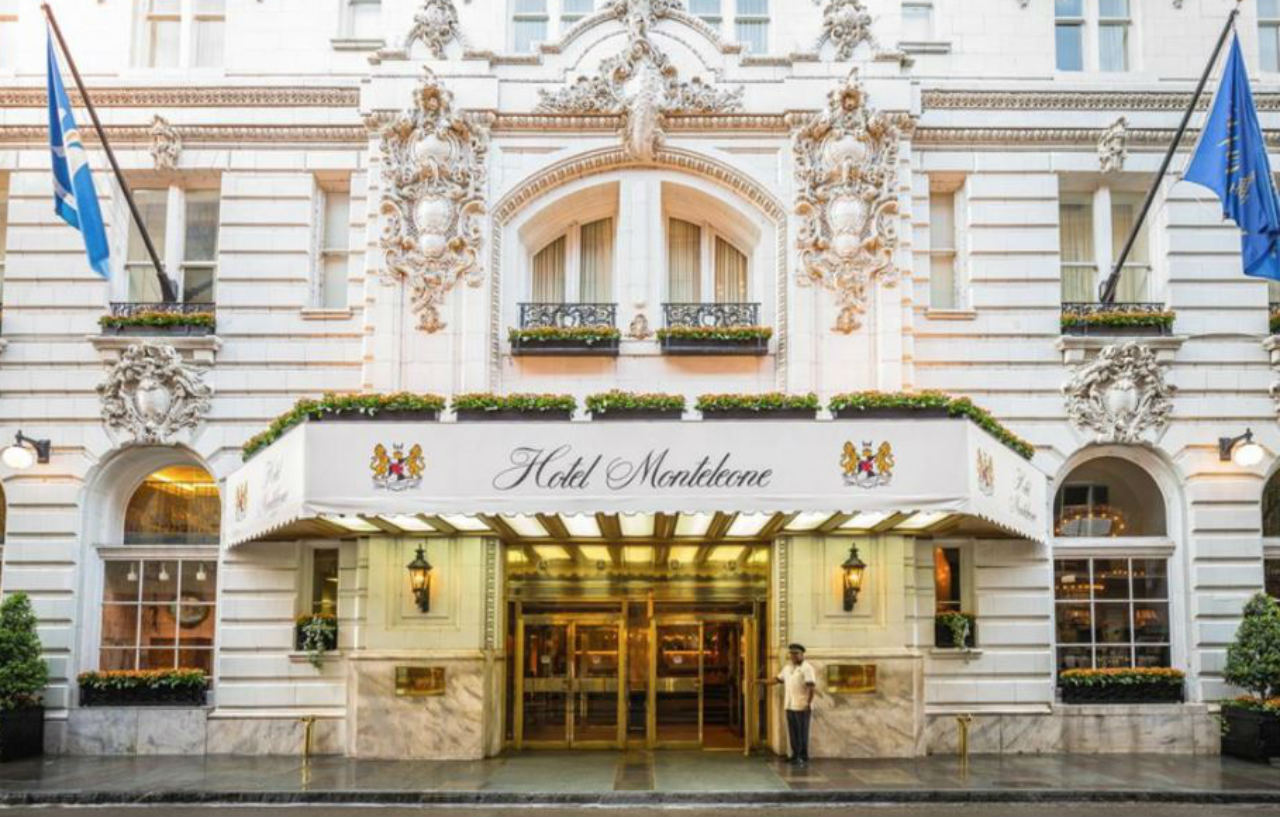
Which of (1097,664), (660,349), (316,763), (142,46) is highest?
(142,46)

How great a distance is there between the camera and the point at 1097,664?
2089 cm

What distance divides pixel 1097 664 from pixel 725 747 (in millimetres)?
6373

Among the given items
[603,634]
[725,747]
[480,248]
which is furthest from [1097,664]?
[480,248]

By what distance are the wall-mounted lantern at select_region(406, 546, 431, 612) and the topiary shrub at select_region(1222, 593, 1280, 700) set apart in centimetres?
1287

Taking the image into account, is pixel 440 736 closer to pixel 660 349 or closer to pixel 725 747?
pixel 725 747

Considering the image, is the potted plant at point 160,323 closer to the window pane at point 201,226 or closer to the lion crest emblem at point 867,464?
the window pane at point 201,226

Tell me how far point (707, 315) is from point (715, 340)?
590 mm

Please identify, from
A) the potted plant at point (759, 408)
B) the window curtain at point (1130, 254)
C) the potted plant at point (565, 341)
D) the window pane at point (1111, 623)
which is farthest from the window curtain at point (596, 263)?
the window pane at point (1111, 623)

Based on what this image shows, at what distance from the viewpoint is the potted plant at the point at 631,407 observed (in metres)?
17.0

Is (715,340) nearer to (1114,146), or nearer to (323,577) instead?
(1114,146)

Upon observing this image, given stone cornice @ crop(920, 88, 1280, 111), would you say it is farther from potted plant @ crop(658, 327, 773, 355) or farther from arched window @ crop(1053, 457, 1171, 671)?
arched window @ crop(1053, 457, 1171, 671)

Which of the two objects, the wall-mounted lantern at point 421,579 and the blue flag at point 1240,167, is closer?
the blue flag at point 1240,167

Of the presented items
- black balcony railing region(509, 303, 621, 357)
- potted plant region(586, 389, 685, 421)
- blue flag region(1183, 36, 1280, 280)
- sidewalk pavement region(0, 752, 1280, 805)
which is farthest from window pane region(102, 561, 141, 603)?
blue flag region(1183, 36, 1280, 280)

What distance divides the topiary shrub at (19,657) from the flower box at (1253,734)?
740 inches
